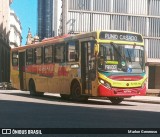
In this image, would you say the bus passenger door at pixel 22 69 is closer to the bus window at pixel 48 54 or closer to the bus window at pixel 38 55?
the bus window at pixel 38 55

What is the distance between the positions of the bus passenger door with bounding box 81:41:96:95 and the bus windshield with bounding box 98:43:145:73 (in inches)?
20.2

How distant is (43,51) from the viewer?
80.9 feet

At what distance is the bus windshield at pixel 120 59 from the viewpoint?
1931cm

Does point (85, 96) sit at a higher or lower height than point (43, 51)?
lower

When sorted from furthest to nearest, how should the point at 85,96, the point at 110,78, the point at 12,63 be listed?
the point at 12,63 → the point at 85,96 → the point at 110,78

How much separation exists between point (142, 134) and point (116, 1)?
49733mm

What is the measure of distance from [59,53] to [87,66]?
2990 mm

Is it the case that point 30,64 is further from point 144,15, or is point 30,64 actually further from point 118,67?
point 144,15

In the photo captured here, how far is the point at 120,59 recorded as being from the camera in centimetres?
1945

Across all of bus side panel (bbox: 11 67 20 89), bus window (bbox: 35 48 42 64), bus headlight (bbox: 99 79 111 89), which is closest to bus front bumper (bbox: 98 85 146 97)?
bus headlight (bbox: 99 79 111 89)

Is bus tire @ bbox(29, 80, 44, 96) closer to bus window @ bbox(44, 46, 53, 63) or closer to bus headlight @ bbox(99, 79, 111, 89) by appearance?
bus window @ bbox(44, 46, 53, 63)

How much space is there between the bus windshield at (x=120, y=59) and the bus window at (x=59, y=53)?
3.41m

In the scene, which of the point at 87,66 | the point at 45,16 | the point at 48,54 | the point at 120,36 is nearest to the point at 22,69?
the point at 48,54

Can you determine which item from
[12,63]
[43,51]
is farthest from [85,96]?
[12,63]
